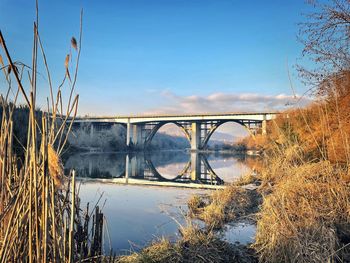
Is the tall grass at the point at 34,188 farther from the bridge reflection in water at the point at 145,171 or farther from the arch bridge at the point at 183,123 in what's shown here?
the arch bridge at the point at 183,123

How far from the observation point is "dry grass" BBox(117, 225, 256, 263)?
180 inches

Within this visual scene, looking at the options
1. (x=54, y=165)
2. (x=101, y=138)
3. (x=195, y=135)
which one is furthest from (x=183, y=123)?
(x=54, y=165)

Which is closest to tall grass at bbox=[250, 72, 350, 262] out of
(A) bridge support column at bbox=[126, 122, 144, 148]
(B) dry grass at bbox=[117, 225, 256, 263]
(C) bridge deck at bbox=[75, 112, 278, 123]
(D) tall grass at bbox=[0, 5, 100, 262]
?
(B) dry grass at bbox=[117, 225, 256, 263]

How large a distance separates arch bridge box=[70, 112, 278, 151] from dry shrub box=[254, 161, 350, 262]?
42.0m

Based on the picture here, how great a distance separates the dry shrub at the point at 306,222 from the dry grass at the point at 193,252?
14.3 inches

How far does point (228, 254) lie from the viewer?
4.92m

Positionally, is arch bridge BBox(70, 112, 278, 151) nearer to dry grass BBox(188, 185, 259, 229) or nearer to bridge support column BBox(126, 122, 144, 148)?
bridge support column BBox(126, 122, 144, 148)

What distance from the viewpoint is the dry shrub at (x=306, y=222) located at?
13.5ft

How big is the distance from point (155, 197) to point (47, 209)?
10.7 m

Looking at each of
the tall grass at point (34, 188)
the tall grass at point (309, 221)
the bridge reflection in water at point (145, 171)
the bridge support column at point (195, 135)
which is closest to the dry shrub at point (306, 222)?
the tall grass at point (309, 221)

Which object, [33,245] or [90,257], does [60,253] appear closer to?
[33,245]

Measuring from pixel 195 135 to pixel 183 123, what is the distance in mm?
2988

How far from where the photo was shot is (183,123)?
2269 inches

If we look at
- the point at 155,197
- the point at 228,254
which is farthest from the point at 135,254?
the point at 155,197
